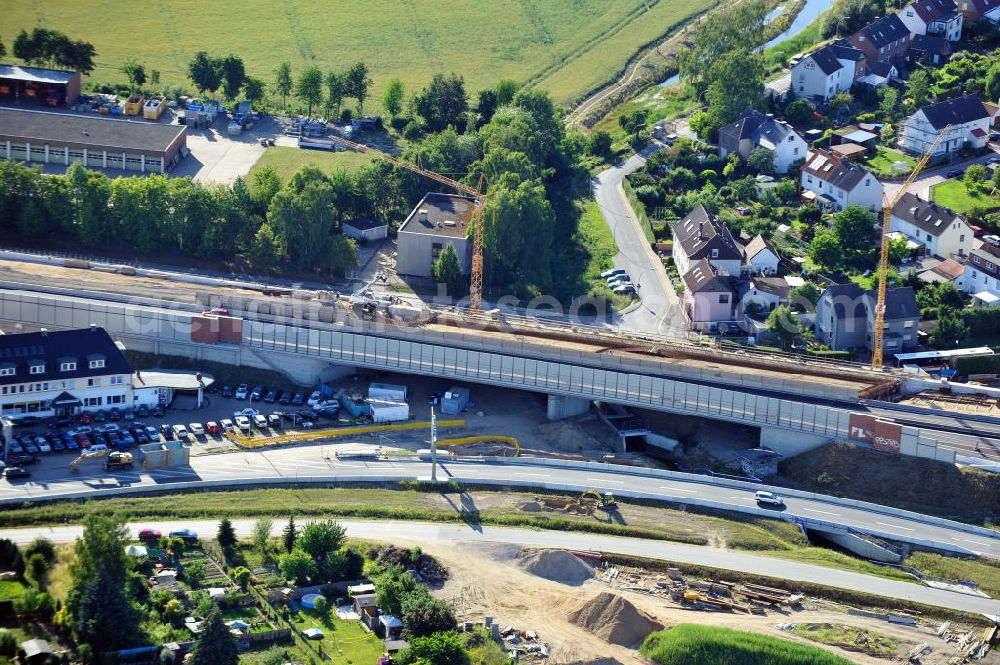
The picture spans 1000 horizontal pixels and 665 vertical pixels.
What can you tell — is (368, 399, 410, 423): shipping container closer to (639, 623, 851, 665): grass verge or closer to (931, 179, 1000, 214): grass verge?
(639, 623, 851, 665): grass verge

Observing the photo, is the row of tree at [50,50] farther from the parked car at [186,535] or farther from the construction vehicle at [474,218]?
the parked car at [186,535]

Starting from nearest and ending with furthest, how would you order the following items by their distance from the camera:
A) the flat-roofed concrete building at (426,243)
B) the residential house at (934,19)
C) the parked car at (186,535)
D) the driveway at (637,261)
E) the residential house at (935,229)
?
the parked car at (186,535) → the driveway at (637,261) → the flat-roofed concrete building at (426,243) → the residential house at (935,229) → the residential house at (934,19)

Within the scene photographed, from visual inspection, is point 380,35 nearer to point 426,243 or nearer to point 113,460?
point 426,243

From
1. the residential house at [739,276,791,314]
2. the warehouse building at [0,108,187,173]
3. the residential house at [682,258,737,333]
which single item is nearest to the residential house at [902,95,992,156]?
the residential house at [739,276,791,314]

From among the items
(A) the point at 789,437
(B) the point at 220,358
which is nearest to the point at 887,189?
(A) the point at 789,437

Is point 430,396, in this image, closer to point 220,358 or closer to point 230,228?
point 220,358

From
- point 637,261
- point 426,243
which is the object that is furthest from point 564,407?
point 637,261

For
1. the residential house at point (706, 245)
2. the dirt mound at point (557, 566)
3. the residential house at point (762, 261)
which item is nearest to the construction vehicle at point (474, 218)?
the residential house at point (706, 245)
